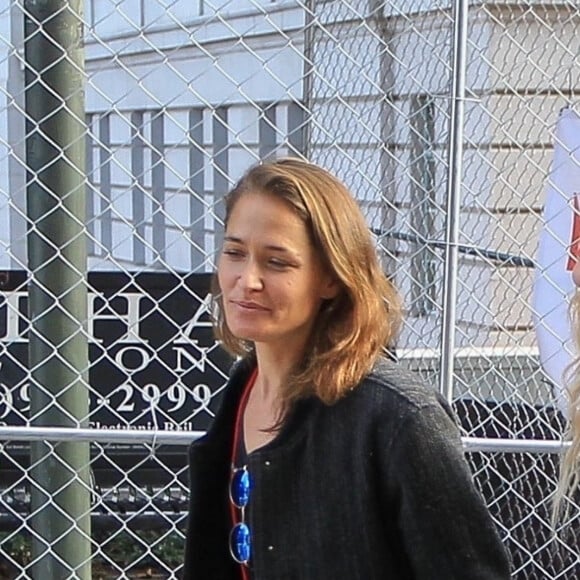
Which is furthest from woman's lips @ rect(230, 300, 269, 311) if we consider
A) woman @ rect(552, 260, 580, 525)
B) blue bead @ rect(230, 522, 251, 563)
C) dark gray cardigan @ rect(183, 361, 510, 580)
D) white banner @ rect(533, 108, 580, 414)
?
white banner @ rect(533, 108, 580, 414)

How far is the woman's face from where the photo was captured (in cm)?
201

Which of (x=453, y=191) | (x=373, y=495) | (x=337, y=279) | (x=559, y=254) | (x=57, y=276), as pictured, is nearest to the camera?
(x=373, y=495)

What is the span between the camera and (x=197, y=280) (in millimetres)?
4359

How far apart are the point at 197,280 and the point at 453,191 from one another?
1.22 meters

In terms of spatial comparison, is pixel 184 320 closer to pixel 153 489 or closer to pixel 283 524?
pixel 153 489

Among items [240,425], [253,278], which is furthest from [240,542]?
[253,278]

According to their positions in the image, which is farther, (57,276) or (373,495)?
(57,276)

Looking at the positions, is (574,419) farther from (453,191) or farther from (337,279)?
(453,191)

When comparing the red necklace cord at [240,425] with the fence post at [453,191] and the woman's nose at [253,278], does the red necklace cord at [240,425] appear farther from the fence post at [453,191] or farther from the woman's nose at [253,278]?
the fence post at [453,191]

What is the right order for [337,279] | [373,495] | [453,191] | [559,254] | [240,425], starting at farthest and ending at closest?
[559,254] → [453,191] → [240,425] → [337,279] → [373,495]

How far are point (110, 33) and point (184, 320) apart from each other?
8442 mm

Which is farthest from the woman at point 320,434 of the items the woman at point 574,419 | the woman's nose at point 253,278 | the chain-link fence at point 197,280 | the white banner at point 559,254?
the white banner at point 559,254

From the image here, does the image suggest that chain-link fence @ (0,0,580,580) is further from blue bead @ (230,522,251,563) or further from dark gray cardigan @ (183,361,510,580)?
dark gray cardigan @ (183,361,510,580)

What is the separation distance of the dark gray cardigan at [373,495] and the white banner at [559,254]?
6.27 feet
